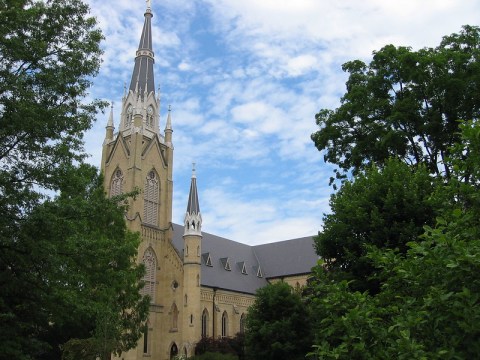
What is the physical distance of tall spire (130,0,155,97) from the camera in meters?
55.4

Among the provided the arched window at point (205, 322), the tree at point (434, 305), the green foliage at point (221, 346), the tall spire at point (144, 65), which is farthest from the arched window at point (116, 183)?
the tree at point (434, 305)

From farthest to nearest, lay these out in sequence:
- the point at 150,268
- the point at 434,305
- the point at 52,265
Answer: the point at 150,268
the point at 52,265
the point at 434,305

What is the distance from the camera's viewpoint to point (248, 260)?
61812mm

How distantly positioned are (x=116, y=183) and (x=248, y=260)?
19.3 m

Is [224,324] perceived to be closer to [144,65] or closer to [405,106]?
[144,65]

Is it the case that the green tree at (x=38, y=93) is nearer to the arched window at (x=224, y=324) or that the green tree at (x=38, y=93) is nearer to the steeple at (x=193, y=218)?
the steeple at (x=193, y=218)

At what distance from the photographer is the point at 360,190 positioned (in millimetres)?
19734

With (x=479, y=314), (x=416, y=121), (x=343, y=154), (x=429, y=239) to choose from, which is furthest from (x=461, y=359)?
(x=343, y=154)

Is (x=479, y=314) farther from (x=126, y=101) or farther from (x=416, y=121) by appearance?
(x=126, y=101)

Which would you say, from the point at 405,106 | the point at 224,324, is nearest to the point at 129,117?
the point at 224,324

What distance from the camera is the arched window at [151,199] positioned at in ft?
165

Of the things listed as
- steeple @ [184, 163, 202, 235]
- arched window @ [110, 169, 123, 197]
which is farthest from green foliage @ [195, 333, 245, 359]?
arched window @ [110, 169, 123, 197]

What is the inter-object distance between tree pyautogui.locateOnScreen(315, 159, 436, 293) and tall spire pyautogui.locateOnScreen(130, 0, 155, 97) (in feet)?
129

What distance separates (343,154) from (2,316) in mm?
16742
